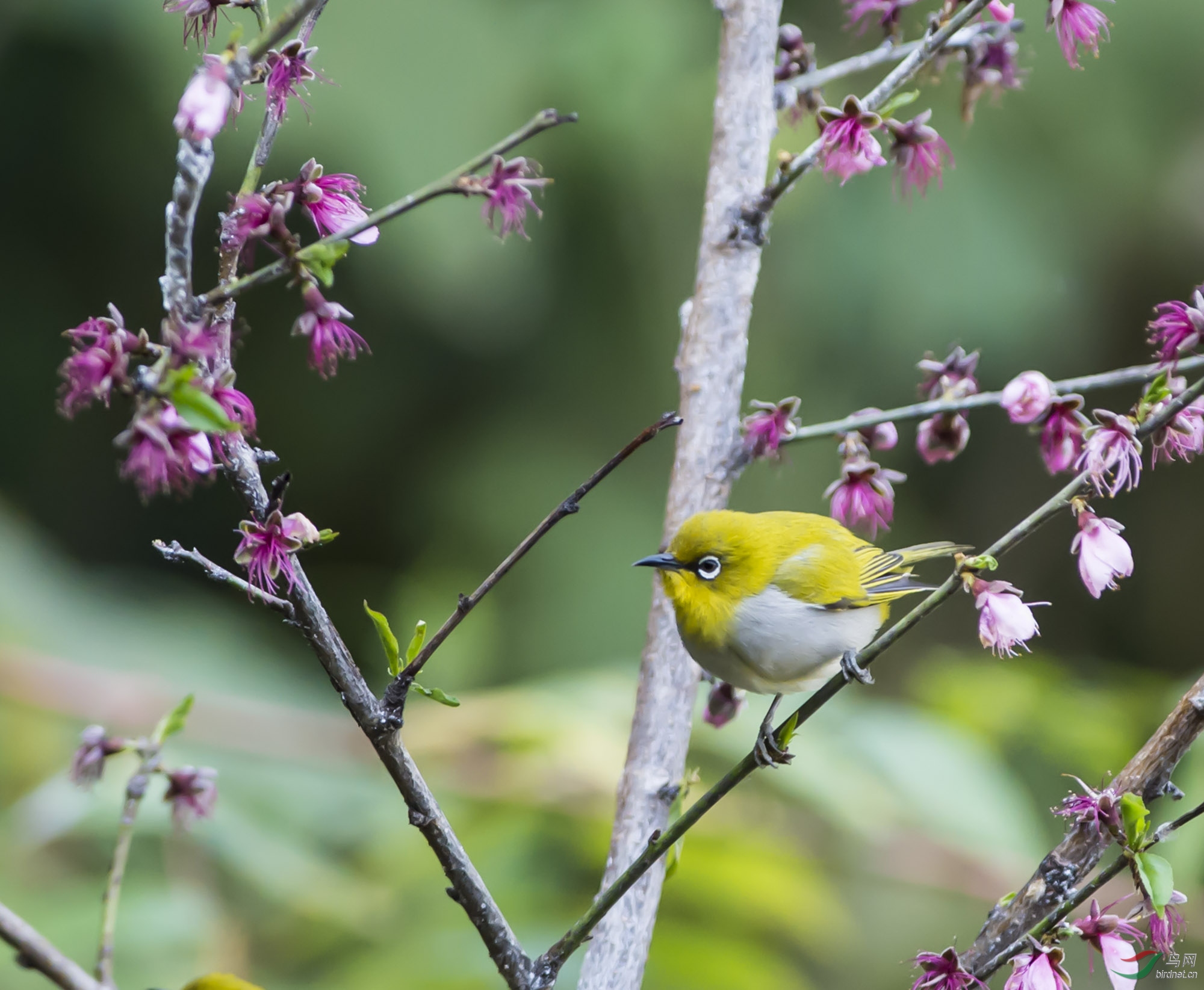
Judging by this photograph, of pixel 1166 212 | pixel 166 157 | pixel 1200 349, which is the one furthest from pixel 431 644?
pixel 1166 212

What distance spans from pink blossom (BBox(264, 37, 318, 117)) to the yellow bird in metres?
0.68

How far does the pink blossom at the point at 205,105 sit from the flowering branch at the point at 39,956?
1.62ft

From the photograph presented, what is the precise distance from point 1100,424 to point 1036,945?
17.3 inches

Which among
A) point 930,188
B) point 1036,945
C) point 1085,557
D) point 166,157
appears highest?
point 930,188

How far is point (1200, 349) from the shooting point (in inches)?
42.8

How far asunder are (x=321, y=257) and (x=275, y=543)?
9.0 inches

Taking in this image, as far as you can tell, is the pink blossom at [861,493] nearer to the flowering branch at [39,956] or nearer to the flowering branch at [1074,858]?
the flowering branch at [1074,858]

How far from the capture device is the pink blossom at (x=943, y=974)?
96cm

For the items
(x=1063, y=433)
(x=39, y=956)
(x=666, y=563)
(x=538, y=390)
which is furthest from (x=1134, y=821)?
(x=538, y=390)

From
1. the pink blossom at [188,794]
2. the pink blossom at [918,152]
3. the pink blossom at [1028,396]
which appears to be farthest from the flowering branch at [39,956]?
the pink blossom at [918,152]

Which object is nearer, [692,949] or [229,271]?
[229,271]

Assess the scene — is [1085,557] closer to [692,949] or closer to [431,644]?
[431,644]

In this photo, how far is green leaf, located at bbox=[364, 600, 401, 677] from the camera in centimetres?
95

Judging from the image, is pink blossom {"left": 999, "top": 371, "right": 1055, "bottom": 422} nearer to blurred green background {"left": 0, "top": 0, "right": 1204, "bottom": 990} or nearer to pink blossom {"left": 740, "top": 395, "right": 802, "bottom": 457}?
pink blossom {"left": 740, "top": 395, "right": 802, "bottom": 457}
